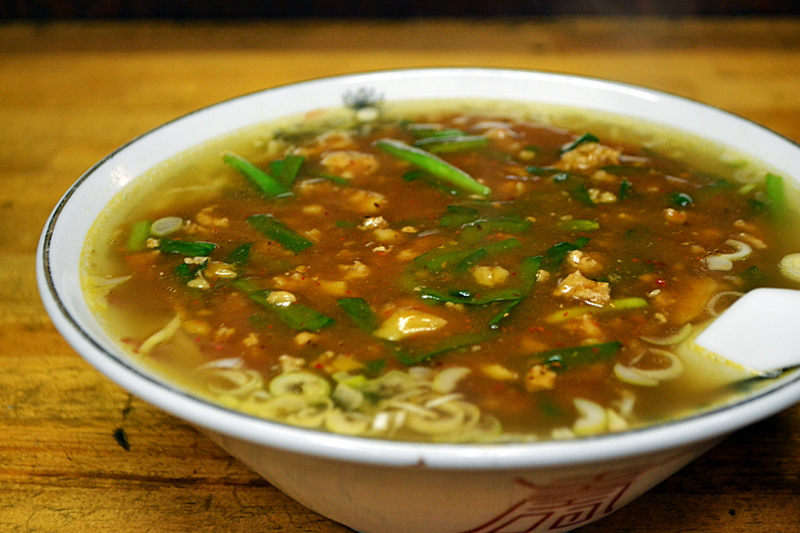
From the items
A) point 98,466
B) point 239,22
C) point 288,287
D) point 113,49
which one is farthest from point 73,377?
point 239,22

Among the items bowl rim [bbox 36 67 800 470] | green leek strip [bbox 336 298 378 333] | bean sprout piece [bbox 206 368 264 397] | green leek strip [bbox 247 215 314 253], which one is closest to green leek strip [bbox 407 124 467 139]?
green leek strip [bbox 247 215 314 253]

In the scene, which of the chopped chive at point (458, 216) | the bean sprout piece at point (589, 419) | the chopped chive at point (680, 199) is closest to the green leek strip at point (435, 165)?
the chopped chive at point (458, 216)

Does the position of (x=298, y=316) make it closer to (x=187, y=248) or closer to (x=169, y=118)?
(x=187, y=248)

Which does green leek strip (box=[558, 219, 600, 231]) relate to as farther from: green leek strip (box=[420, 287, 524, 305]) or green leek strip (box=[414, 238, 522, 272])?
green leek strip (box=[420, 287, 524, 305])

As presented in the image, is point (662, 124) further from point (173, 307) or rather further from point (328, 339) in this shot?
point (173, 307)

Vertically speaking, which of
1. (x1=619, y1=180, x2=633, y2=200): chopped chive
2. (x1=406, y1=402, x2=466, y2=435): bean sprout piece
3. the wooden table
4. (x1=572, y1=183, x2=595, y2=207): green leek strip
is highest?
(x1=619, y1=180, x2=633, y2=200): chopped chive

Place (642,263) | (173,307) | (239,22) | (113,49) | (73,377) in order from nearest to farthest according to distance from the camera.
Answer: (173,307), (642,263), (73,377), (113,49), (239,22)
